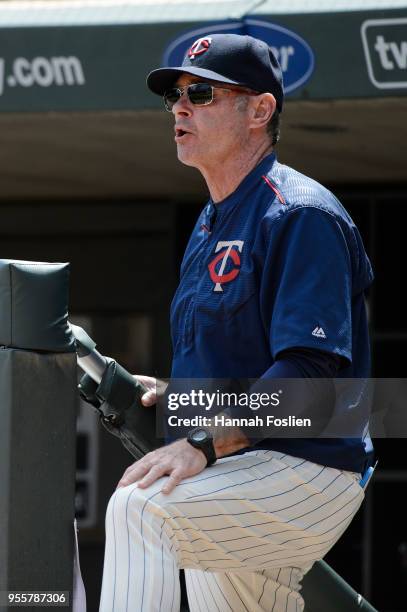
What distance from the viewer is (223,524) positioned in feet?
8.72

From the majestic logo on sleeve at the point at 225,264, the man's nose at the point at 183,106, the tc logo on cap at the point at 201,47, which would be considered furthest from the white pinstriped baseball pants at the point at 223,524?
the tc logo on cap at the point at 201,47

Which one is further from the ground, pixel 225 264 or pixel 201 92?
pixel 201 92

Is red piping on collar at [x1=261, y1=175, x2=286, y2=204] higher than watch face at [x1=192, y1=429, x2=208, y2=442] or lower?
higher

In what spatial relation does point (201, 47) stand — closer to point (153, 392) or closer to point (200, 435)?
point (153, 392)

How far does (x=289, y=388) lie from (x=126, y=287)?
484cm

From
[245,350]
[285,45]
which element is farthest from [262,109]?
[285,45]

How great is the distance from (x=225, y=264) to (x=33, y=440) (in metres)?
0.60

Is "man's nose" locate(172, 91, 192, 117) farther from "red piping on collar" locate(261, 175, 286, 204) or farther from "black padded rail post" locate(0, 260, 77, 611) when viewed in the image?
"black padded rail post" locate(0, 260, 77, 611)

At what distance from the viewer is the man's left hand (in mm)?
2574

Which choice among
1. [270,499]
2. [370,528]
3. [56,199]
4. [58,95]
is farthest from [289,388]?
[56,199]

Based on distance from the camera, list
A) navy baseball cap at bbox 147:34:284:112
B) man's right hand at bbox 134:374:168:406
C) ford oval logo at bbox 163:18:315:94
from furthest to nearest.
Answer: ford oval logo at bbox 163:18:315:94
man's right hand at bbox 134:374:168:406
navy baseball cap at bbox 147:34:284:112

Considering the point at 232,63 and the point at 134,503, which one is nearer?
the point at 134,503

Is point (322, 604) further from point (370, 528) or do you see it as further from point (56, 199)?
point (56, 199)

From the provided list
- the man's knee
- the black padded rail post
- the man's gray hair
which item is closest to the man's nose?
the man's gray hair
